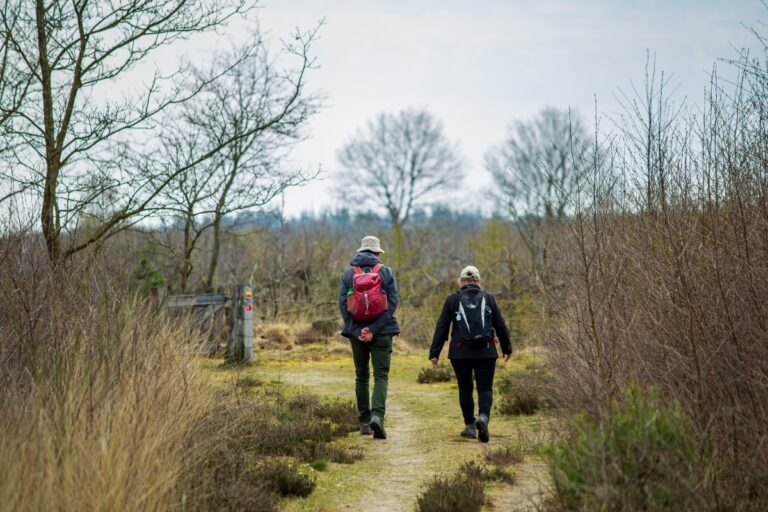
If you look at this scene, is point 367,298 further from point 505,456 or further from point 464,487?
point 464,487

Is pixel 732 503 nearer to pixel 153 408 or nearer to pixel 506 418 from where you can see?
pixel 153 408

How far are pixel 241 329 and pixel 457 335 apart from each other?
22.7 feet

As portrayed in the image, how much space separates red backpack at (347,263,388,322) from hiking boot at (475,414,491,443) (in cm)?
148

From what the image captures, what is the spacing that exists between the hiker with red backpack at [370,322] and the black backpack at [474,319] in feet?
2.30

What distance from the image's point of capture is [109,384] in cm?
484

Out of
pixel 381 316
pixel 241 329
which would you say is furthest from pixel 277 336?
pixel 381 316

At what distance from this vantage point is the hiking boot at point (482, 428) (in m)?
6.89

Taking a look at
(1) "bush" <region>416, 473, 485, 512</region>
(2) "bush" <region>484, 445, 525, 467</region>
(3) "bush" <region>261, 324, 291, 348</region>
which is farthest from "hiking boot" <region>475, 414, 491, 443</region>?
(3) "bush" <region>261, 324, 291, 348</region>

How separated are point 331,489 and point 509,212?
93.2 ft

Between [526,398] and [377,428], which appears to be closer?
[377,428]

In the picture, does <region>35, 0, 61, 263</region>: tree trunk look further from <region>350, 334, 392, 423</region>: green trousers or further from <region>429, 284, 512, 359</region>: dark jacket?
<region>429, 284, 512, 359</region>: dark jacket

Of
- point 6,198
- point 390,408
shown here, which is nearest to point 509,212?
point 390,408

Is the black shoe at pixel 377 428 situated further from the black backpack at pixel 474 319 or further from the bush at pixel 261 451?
the black backpack at pixel 474 319

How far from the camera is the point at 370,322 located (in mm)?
7191
